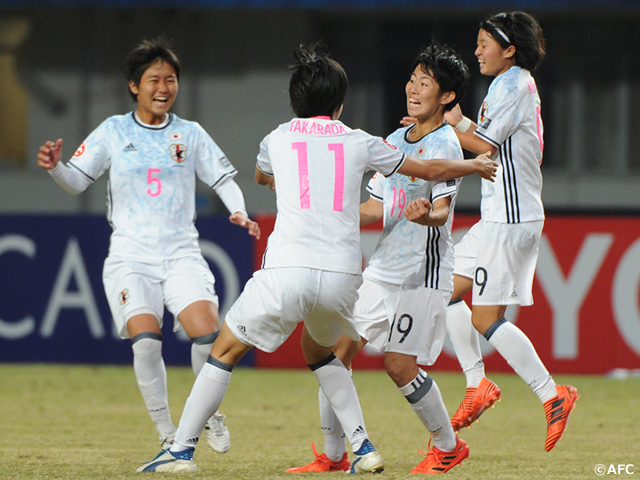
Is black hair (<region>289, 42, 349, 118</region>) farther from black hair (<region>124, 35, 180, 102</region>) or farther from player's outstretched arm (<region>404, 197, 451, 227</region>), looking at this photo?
black hair (<region>124, 35, 180, 102</region>)

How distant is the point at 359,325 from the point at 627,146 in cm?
1515

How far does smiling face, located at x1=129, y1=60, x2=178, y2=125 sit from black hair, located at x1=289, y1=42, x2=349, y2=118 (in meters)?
1.36

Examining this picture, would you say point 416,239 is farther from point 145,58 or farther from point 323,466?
point 145,58

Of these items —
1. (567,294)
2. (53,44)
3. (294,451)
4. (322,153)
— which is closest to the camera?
(322,153)

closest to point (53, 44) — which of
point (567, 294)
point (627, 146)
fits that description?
point (627, 146)

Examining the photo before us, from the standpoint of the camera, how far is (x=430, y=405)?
4789 mm

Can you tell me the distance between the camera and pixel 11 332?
10125mm

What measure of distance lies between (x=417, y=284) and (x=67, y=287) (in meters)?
6.06

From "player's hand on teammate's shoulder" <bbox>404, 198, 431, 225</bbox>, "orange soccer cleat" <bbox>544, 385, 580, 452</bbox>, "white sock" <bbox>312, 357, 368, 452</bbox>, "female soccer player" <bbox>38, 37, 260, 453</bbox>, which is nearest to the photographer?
"player's hand on teammate's shoulder" <bbox>404, 198, 431, 225</bbox>

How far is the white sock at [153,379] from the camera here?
5.36 meters

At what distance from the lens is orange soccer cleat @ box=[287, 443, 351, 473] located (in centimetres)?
490

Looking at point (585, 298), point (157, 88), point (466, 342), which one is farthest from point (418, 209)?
point (585, 298)

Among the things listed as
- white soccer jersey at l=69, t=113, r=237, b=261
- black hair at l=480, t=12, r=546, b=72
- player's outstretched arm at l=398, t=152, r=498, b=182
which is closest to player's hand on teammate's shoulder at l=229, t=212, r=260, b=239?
white soccer jersey at l=69, t=113, r=237, b=261

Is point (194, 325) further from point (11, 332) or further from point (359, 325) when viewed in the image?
point (11, 332)
